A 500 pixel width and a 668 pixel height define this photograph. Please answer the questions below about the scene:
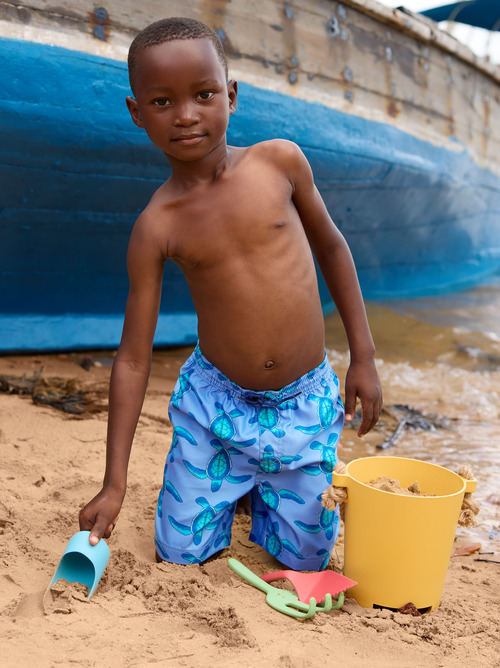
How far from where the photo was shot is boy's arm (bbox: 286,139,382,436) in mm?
1922

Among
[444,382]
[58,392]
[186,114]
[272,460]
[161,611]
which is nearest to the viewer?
[161,611]

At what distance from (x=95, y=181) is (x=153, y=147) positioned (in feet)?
1.08

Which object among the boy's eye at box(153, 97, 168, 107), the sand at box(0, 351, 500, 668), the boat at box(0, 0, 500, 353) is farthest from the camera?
the boat at box(0, 0, 500, 353)

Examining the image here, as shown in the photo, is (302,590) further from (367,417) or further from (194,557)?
(367,417)

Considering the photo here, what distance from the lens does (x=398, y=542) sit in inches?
62.6

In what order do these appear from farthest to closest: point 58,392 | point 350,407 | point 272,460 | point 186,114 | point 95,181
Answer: point 95,181 < point 58,392 < point 350,407 < point 272,460 < point 186,114

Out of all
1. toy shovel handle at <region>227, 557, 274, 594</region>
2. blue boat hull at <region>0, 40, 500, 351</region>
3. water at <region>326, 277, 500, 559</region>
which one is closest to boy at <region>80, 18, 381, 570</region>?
toy shovel handle at <region>227, 557, 274, 594</region>

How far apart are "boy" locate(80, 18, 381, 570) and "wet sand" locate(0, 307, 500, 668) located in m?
0.16

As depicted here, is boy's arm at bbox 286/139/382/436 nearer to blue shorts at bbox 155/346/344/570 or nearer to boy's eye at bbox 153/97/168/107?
blue shorts at bbox 155/346/344/570

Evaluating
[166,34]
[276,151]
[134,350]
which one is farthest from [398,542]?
[166,34]

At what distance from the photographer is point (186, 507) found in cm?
187

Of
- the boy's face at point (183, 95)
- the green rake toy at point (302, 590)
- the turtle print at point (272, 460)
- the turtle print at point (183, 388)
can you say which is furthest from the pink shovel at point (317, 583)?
the boy's face at point (183, 95)

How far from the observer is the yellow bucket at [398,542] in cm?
156

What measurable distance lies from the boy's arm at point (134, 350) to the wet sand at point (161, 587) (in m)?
0.31
